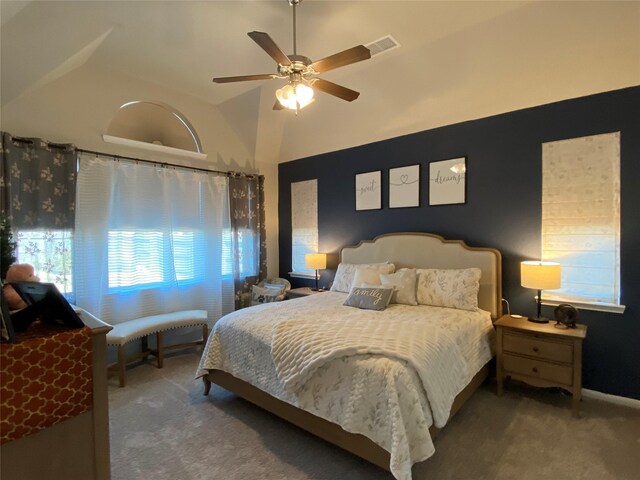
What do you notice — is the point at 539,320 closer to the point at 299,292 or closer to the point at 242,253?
the point at 299,292

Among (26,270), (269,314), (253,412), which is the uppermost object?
(26,270)

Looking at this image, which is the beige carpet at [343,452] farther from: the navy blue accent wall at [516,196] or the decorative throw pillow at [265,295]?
the decorative throw pillow at [265,295]

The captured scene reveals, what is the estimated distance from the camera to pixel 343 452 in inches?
82.2

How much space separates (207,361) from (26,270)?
155 cm

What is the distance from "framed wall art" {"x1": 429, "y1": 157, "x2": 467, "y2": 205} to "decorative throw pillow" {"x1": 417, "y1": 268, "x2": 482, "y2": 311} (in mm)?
801

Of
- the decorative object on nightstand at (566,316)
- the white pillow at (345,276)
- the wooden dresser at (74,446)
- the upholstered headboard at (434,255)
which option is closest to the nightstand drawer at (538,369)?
the decorative object on nightstand at (566,316)

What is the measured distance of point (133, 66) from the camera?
11.0 feet

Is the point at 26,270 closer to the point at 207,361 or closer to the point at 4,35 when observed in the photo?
the point at 207,361

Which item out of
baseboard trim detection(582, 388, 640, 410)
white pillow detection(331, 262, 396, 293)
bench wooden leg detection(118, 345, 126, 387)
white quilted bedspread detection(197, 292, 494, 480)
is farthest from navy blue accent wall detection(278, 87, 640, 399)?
bench wooden leg detection(118, 345, 126, 387)

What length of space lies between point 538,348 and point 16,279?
332cm

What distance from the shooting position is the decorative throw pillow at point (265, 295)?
4.40 metres

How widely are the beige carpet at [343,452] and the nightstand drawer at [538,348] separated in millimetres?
415

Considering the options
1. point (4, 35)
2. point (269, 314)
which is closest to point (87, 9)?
point (4, 35)

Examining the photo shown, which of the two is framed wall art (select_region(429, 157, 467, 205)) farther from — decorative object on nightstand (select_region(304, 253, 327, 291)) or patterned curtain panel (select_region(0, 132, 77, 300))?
patterned curtain panel (select_region(0, 132, 77, 300))
